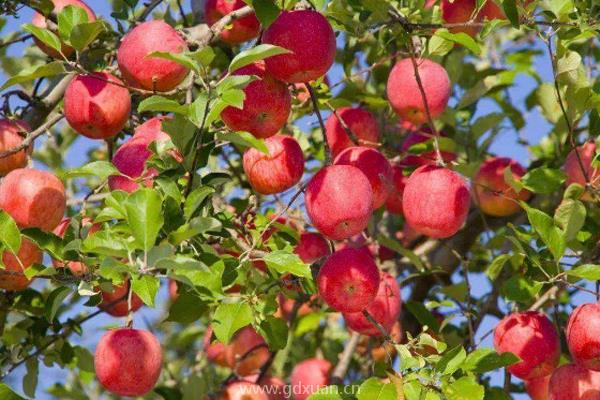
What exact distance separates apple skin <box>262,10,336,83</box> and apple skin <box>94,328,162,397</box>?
602 millimetres

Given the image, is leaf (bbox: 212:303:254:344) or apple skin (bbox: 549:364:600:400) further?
apple skin (bbox: 549:364:600:400)

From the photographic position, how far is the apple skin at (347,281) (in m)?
1.86

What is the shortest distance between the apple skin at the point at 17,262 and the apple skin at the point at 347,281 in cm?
55

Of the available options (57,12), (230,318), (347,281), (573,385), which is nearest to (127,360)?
(230,318)

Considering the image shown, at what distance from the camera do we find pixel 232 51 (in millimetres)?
2645

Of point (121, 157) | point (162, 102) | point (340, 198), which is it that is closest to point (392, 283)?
point (340, 198)

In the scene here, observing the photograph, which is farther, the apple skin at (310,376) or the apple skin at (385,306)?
the apple skin at (310,376)

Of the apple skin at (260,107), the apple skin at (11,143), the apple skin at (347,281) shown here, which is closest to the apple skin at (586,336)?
the apple skin at (347,281)

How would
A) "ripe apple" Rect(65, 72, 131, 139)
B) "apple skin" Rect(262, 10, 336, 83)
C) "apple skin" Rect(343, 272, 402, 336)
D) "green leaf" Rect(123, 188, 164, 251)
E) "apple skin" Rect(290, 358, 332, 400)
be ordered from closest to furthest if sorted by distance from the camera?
"green leaf" Rect(123, 188, 164, 251) < "apple skin" Rect(262, 10, 336, 83) < "ripe apple" Rect(65, 72, 131, 139) < "apple skin" Rect(343, 272, 402, 336) < "apple skin" Rect(290, 358, 332, 400)

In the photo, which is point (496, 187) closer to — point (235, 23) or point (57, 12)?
point (235, 23)

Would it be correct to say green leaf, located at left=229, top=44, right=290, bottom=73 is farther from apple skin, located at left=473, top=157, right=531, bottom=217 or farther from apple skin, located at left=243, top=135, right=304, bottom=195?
apple skin, located at left=473, top=157, right=531, bottom=217

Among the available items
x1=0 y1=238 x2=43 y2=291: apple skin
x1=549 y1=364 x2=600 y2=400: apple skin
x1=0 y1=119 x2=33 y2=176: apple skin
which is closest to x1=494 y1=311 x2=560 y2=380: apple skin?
x1=549 y1=364 x2=600 y2=400: apple skin

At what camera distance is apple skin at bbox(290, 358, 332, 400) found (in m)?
2.64

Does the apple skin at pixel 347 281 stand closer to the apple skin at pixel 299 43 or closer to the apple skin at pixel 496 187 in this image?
the apple skin at pixel 299 43
